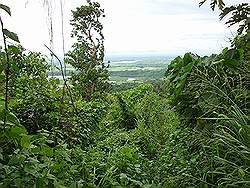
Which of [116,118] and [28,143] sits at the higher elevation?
[28,143]

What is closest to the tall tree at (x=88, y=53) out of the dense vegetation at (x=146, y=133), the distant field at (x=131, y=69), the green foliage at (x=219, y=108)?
the distant field at (x=131, y=69)

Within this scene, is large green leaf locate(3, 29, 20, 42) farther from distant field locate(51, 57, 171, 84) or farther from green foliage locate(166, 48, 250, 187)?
distant field locate(51, 57, 171, 84)

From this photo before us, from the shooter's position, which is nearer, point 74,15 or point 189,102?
point 189,102

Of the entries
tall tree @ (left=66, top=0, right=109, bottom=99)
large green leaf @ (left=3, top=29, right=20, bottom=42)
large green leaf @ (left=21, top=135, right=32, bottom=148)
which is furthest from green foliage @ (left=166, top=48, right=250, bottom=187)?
tall tree @ (left=66, top=0, right=109, bottom=99)

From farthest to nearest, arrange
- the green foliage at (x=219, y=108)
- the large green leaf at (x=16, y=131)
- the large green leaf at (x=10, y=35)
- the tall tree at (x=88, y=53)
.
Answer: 1. the tall tree at (x=88, y=53)
2. the green foliage at (x=219, y=108)
3. the large green leaf at (x=16, y=131)
4. the large green leaf at (x=10, y=35)

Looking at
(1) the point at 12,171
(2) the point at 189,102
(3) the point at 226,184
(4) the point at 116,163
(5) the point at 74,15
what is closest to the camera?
(1) the point at 12,171

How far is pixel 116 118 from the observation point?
553cm

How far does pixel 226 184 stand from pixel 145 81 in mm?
6877

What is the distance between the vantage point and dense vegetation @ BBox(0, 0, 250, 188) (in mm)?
1614

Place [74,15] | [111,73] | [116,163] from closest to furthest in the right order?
[116,163] < [74,15] < [111,73]

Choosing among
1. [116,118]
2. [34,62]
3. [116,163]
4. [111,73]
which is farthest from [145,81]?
[116,163]

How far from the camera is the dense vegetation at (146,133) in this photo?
5.30ft

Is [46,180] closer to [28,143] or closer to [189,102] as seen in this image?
[28,143]

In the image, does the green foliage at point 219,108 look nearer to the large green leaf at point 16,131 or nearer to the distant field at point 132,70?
the large green leaf at point 16,131
